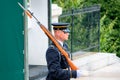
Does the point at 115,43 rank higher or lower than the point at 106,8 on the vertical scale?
lower

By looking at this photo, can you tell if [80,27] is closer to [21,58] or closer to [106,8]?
[21,58]

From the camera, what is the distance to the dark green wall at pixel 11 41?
25.8ft

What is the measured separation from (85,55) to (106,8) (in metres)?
8.05

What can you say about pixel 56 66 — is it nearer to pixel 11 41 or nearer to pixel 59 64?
pixel 59 64

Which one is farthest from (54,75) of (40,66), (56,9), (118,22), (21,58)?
(118,22)

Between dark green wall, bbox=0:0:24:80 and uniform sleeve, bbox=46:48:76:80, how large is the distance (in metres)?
1.93

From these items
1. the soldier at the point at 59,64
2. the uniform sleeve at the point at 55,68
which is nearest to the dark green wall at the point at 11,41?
the soldier at the point at 59,64

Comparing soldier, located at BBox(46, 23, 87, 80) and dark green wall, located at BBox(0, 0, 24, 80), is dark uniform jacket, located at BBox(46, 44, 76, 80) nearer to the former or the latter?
soldier, located at BBox(46, 23, 87, 80)

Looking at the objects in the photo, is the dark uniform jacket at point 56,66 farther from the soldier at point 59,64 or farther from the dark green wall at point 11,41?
the dark green wall at point 11,41

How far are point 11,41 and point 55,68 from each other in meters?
2.15

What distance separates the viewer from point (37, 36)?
11.3 meters

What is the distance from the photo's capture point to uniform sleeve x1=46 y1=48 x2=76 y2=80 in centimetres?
592

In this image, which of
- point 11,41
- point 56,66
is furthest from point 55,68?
point 11,41

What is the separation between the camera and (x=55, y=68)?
5.91 meters
